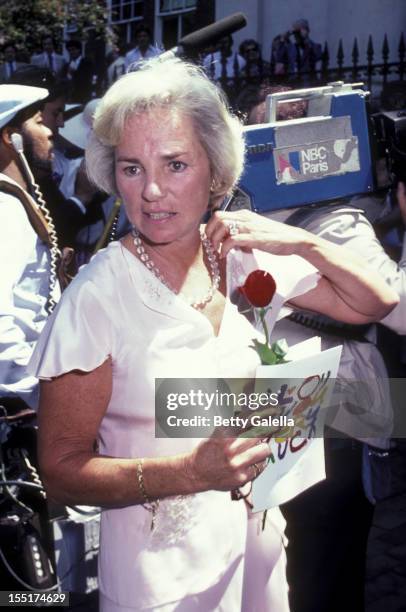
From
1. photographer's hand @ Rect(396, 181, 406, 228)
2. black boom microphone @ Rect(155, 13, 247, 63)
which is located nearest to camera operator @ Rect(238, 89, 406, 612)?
photographer's hand @ Rect(396, 181, 406, 228)

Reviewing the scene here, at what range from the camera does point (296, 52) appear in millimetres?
9961

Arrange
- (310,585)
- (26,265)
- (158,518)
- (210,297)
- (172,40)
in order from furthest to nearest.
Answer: (172,40)
(26,265)
(310,585)
(210,297)
(158,518)

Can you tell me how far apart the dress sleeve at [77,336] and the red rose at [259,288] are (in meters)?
0.30

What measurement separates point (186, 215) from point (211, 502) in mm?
647

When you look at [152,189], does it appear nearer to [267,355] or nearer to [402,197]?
[267,355]

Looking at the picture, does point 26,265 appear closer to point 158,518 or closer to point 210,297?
point 210,297

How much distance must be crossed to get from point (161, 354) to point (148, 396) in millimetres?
92

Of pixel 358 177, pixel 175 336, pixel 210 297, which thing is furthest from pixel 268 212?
pixel 175 336

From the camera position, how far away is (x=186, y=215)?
5.99 feet

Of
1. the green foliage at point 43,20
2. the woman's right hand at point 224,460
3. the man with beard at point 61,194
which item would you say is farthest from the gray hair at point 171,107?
the green foliage at point 43,20

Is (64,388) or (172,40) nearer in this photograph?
(64,388)

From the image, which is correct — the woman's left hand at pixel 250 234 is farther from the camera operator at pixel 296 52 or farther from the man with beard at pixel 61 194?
the camera operator at pixel 296 52

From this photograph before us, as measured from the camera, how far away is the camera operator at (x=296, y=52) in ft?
31.7

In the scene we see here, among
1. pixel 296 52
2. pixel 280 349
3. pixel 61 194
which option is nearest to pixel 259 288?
pixel 280 349
